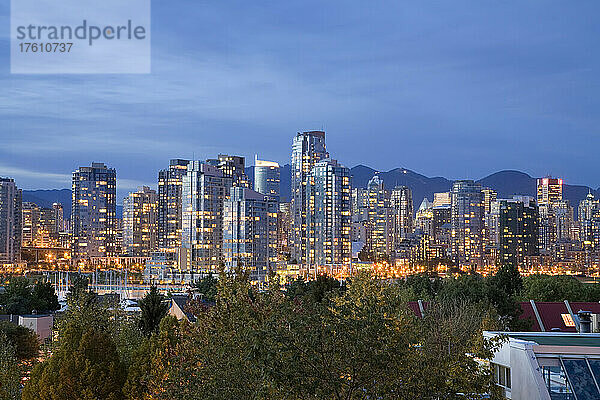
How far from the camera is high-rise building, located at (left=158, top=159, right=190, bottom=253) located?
16762 centimetres

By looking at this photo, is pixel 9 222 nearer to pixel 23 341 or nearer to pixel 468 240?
pixel 468 240

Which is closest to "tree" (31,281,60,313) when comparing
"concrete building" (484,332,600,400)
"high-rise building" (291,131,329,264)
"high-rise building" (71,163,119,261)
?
"concrete building" (484,332,600,400)

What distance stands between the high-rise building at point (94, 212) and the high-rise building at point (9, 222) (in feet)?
39.9

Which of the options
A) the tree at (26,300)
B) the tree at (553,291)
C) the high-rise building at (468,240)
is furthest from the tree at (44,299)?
the high-rise building at (468,240)

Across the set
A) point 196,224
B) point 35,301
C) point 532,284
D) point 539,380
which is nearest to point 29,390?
point 539,380

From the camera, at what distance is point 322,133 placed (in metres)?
190

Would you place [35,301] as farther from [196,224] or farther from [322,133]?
[322,133]

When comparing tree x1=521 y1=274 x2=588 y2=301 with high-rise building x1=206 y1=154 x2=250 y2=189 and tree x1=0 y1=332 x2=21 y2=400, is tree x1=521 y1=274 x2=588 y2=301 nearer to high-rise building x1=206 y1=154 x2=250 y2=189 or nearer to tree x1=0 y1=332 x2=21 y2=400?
tree x1=0 y1=332 x2=21 y2=400

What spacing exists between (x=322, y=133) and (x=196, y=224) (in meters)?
56.5

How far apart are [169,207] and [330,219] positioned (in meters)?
46.4

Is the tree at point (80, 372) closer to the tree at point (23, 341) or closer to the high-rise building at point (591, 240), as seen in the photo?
the tree at point (23, 341)

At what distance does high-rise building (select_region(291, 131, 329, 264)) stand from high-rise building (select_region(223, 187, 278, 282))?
11075 millimetres

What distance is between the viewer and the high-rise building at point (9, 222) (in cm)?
16900

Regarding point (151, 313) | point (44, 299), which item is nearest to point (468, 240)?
point (44, 299)
